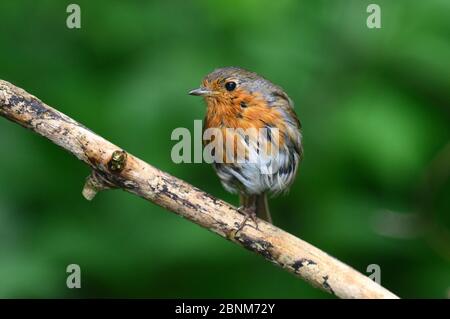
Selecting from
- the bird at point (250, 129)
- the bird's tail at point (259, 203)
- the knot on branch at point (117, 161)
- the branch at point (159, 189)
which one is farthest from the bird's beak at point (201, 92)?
the knot on branch at point (117, 161)

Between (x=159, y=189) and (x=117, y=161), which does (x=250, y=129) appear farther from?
(x=117, y=161)

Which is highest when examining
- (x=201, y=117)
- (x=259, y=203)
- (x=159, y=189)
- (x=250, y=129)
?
(x=201, y=117)

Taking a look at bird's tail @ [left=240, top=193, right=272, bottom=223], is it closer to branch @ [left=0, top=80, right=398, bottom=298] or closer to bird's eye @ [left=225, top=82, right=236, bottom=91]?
bird's eye @ [left=225, top=82, right=236, bottom=91]

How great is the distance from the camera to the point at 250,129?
15.1ft

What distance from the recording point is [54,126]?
376 centimetres

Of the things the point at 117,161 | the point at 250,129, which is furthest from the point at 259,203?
the point at 117,161

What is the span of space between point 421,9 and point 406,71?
39cm

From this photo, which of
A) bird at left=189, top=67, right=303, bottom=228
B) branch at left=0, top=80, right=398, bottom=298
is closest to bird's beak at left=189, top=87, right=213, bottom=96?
bird at left=189, top=67, right=303, bottom=228

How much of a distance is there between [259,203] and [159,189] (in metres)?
1.38

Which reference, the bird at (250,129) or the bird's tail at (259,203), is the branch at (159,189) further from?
the bird's tail at (259,203)

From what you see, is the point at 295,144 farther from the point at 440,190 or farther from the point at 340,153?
the point at 440,190

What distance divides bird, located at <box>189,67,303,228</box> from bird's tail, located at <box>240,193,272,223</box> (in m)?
0.19

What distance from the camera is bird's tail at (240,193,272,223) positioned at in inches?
198

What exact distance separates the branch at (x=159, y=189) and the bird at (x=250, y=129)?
0.67 m
